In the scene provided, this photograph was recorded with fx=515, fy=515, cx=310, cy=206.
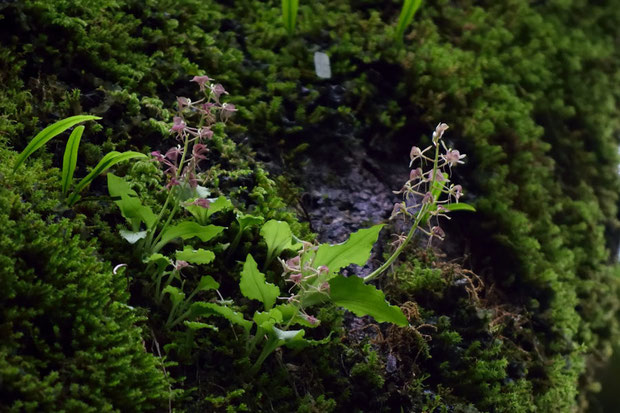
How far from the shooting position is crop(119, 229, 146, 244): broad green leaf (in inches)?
64.3

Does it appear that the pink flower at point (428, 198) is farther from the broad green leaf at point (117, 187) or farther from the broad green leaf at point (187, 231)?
the broad green leaf at point (117, 187)

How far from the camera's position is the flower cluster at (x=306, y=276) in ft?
5.04

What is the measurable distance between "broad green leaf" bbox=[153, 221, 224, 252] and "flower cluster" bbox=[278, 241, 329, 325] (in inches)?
10.8

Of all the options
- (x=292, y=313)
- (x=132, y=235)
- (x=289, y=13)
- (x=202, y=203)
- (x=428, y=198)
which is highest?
(x=289, y=13)

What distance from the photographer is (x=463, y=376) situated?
1.98 meters

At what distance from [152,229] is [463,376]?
1284 millimetres

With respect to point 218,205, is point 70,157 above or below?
above

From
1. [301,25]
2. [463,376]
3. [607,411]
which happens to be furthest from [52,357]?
[607,411]

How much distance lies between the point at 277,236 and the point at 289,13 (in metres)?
1.43

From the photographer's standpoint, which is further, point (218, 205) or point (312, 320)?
point (218, 205)

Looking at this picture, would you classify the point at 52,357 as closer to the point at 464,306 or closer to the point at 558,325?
the point at 464,306

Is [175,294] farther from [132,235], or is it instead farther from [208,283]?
[132,235]

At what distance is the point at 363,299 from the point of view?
162 centimetres

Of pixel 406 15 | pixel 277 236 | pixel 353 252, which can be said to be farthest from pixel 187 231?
pixel 406 15
